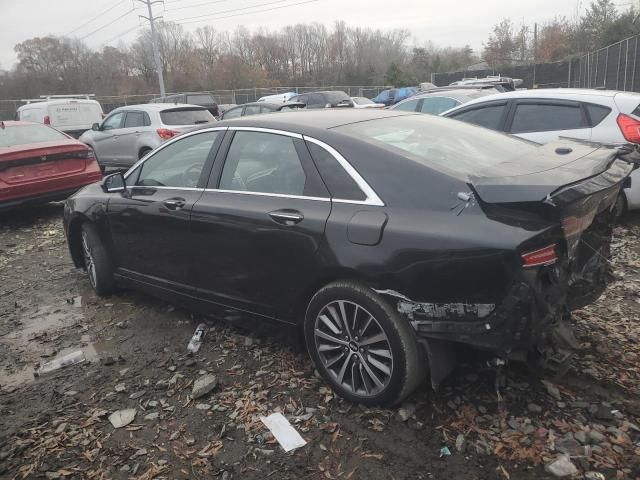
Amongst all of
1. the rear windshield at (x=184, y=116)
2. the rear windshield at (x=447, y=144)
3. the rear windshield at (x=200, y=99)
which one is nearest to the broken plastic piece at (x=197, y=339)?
the rear windshield at (x=447, y=144)

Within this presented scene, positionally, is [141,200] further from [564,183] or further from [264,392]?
[564,183]

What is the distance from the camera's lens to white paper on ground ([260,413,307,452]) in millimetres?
2779

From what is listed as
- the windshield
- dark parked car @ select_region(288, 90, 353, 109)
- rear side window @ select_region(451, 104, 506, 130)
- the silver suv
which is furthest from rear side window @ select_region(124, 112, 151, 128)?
the windshield

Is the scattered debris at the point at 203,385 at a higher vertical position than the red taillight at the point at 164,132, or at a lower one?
lower

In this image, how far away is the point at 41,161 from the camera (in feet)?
25.2

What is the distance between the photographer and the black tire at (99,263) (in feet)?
15.7

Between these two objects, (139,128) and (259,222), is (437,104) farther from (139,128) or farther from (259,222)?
(259,222)

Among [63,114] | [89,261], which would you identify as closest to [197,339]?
[89,261]

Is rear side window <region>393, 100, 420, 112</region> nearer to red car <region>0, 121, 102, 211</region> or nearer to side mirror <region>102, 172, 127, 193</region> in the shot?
red car <region>0, 121, 102, 211</region>

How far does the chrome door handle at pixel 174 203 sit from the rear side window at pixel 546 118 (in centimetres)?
425

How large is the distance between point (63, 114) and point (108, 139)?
3925mm

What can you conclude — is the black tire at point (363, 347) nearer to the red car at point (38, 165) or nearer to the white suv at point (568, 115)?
the white suv at point (568, 115)

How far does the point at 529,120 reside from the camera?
612cm

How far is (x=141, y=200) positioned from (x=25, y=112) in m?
12.9
